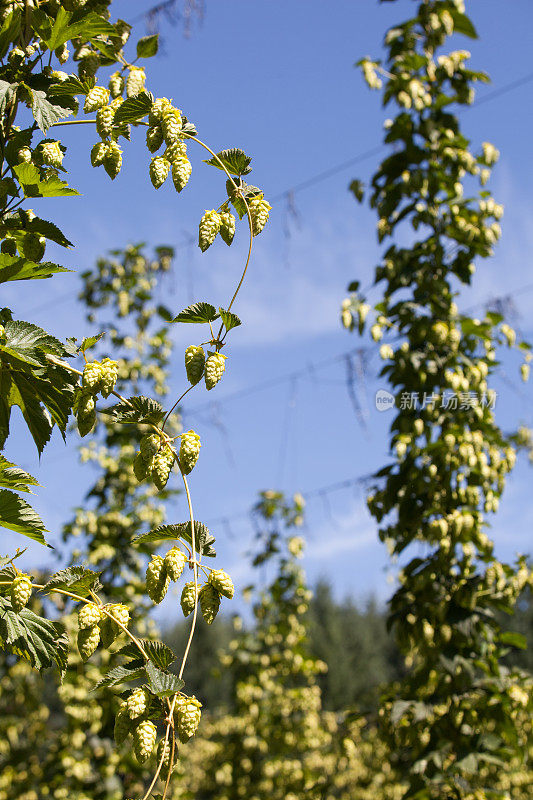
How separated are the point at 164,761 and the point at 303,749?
4.37m

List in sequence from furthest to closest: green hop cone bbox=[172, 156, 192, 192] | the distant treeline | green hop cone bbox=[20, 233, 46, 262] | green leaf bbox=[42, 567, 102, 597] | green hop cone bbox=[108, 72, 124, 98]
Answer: the distant treeline, green hop cone bbox=[108, 72, 124, 98], green hop cone bbox=[20, 233, 46, 262], green hop cone bbox=[172, 156, 192, 192], green leaf bbox=[42, 567, 102, 597]

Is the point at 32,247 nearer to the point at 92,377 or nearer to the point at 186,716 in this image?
the point at 92,377

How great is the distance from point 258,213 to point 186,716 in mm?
801

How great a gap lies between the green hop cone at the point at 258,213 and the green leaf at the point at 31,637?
72 centimetres

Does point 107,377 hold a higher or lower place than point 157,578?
higher

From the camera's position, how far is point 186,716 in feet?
3.23

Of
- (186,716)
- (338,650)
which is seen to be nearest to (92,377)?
(186,716)

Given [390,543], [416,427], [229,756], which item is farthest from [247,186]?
[229,756]

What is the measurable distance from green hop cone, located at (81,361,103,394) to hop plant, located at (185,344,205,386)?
140mm

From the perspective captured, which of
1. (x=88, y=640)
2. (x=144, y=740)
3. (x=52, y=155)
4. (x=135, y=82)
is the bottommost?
(x=144, y=740)

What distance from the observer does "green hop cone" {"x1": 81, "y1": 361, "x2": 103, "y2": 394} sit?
108 cm

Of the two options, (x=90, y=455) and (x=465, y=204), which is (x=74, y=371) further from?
(x=90, y=455)

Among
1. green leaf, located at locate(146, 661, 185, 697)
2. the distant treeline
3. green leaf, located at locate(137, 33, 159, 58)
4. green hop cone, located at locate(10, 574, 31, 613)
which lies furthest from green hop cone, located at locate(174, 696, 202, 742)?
the distant treeline

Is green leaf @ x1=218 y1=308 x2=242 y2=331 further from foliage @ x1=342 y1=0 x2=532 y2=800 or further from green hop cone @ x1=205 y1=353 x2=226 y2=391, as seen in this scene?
foliage @ x1=342 y1=0 x2=532 y2=800
